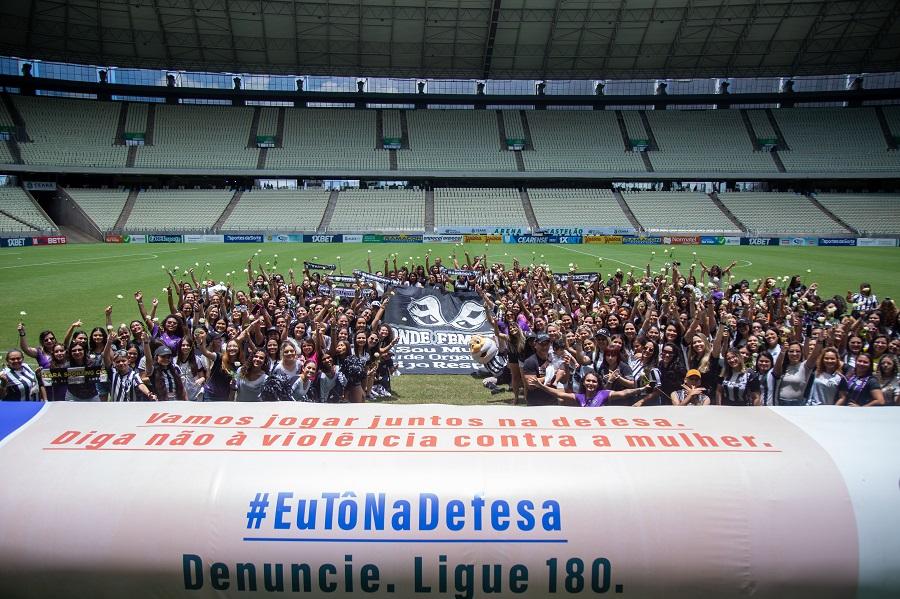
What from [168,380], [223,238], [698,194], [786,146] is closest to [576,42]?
[698,194]

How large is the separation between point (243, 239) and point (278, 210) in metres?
6.43

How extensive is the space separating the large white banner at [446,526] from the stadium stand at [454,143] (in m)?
59.3

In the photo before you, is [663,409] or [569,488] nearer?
[569,488]

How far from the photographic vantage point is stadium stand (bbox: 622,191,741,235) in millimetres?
52062

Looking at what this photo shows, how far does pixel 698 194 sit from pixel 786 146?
1191cm

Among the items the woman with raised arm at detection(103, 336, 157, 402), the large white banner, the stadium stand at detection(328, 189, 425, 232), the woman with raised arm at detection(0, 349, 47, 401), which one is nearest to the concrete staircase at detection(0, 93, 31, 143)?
the stadium stand at detection(328, 189, 425, 232)

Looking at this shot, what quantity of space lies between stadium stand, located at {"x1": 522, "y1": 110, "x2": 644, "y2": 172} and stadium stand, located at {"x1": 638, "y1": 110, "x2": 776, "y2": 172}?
3.95 metres

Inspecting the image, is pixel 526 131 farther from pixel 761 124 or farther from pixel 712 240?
pixel 761 124

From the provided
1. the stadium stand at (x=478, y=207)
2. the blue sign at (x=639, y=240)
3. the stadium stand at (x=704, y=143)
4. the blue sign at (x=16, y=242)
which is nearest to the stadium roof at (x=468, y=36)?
the stadium stand at (x=704, y=143)

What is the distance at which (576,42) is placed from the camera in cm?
5181

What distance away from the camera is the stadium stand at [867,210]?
49.5 meters

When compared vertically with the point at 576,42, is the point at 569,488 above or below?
below

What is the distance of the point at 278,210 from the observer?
5503 centimetres

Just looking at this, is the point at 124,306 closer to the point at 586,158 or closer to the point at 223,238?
the point at 223,238
